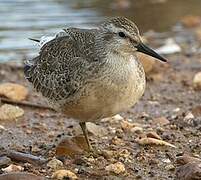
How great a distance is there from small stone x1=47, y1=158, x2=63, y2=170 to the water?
479 cm

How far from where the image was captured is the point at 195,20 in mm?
13789

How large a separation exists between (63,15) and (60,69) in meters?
6.48

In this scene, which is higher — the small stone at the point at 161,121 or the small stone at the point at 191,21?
the small stone at the point at 161,121

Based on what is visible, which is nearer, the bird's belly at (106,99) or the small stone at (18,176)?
the small stone at (18,176)

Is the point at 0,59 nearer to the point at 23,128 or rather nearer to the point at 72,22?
the point at 72,22

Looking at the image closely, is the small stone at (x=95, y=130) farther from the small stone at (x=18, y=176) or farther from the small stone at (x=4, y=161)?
the small stone at (x=18, y=176)

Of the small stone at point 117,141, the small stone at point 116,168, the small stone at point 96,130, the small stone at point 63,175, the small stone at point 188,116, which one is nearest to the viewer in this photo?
the small stone at point 63,175

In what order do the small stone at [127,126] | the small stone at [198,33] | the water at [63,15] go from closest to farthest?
the small stone at [127,126] → the water at [63,15] → the small stone at [198,33]

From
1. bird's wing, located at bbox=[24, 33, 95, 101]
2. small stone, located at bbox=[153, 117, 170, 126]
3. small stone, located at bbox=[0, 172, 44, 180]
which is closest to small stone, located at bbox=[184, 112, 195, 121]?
small stone, located at bbox=[153, 117, 170, 126]

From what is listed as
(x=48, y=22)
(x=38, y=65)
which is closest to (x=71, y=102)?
(x=38, y=65)

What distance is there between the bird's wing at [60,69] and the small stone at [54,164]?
0.63 m

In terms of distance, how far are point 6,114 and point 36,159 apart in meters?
1.72

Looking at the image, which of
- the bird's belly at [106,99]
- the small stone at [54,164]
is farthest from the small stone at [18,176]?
the bird's belly at [106,99]

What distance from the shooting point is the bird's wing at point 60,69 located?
7.07 meters
